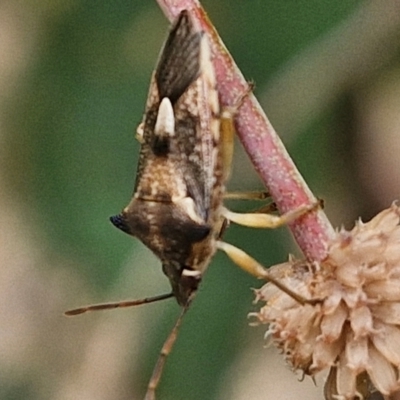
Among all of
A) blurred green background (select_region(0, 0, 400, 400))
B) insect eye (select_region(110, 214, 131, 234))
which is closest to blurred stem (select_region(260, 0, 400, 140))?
blurred green background (select_region(0, 0, 400, 400))

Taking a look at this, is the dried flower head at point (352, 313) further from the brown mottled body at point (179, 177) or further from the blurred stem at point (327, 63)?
the blurred stem at point (327, 63)

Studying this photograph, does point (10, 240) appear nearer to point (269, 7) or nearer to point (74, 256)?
point (74, 256)

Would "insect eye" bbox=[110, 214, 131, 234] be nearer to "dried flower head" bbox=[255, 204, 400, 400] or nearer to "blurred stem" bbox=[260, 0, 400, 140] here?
"dried flower head" bbox=[255, 204, 400, 400]

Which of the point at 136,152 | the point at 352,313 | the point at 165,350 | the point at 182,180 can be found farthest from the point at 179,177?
the point at 136,152

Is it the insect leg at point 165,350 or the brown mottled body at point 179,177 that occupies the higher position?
the brown mottled body at point 179,177

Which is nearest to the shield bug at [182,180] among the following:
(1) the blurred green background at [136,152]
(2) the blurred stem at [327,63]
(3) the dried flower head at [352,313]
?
(3) the dried flower head at [352,313]

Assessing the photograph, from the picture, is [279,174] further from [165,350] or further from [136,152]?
[136,152]

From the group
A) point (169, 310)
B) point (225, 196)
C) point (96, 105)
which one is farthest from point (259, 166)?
point (96, 105)
